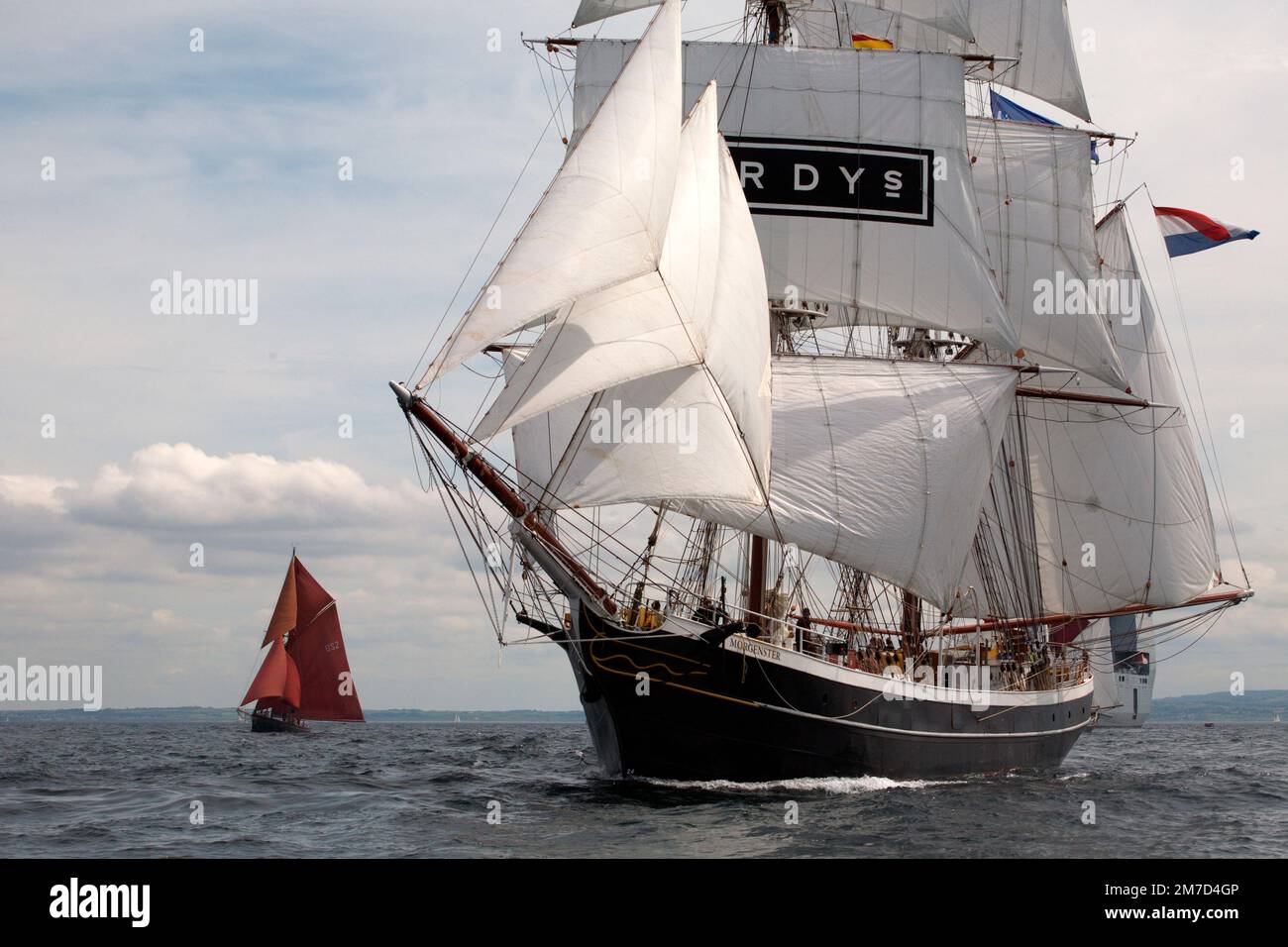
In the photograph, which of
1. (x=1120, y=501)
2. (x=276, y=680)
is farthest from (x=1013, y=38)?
(x=276, y=680)

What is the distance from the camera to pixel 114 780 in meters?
40.5

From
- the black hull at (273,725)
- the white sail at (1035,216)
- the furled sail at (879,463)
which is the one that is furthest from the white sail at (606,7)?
the black hull at (273,725)

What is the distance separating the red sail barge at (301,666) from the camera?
8744cm

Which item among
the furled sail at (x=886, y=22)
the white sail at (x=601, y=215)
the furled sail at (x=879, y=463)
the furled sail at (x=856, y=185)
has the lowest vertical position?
the furled sail at (x=879, y=463)

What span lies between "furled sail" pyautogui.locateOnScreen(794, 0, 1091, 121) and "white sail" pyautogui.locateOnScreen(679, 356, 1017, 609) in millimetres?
14986

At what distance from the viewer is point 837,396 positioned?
4181 cm

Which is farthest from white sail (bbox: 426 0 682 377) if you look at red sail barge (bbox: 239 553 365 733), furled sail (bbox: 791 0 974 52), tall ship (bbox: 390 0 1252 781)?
red sail barge (bbox: 239 553 365 733)

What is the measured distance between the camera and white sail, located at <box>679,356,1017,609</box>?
39.7 meters

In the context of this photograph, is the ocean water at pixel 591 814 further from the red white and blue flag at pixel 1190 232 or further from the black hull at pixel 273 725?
the black hull at pixel 273 725

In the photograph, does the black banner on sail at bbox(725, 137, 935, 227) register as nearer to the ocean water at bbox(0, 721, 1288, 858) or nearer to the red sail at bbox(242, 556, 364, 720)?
the ocean water at bbox(0, 721, 1288, 858)

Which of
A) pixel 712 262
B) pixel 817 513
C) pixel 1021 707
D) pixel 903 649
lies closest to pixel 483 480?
pixel 712 262

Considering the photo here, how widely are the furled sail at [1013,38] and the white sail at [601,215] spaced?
2247cm

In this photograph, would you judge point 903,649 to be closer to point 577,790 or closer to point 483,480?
point 577,790

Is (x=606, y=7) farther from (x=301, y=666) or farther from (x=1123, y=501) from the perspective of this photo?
(x=301, y=666)
